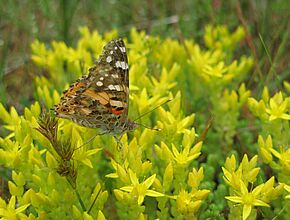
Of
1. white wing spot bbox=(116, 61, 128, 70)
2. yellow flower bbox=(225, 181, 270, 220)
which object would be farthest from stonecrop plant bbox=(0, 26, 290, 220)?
white wing spot bbox=(116, 61, 128, 70)

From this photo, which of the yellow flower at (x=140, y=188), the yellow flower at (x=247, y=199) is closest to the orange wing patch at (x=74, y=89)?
the yellow flower at (x=140, y=188)

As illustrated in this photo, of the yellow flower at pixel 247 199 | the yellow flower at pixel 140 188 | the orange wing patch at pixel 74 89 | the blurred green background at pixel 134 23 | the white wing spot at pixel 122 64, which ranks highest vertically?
the white wing spot at pixel 122 64

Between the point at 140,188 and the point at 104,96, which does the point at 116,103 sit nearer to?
the point at 104,96

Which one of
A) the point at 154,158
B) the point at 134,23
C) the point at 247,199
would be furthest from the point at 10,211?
the point at 134,23

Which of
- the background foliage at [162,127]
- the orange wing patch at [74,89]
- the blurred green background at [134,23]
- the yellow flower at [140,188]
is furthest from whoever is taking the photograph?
the blurred green background at [134,23]

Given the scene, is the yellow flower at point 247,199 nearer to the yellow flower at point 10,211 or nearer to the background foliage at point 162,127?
the background foliage at point 162,127

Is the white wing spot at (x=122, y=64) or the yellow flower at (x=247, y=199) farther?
the white wing spot at (x=122, y=64)

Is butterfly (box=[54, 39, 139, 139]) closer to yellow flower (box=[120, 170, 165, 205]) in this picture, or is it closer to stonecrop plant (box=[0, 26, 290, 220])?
stonecrop plant (box=[0, 26, 290, 220])
